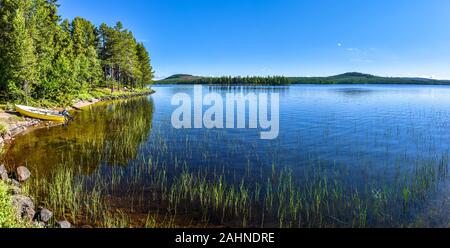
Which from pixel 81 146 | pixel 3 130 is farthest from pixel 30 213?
pixel 3 130

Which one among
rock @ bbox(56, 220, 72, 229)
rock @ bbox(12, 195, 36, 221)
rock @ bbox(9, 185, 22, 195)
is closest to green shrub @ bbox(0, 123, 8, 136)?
rock @ bbox(9, 185, 22, 195)

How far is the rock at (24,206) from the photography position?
→ 10734mm

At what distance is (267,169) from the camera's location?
59.3ft

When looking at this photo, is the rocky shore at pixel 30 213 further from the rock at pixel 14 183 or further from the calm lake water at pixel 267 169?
the calm lake water at pixel 267 169

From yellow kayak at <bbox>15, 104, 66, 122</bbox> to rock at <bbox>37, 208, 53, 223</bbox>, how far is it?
2627cm

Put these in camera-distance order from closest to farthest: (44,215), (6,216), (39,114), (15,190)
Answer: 1. (6,216)
2. (44,215)
3. (15,190)
4. (39,114)

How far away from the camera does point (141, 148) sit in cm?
2295

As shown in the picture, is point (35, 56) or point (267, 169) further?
point (35, 56)

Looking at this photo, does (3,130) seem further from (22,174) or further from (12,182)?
(12,182)

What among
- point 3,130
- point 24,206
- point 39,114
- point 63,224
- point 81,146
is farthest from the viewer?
point 39,114

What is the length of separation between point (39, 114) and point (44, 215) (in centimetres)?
2684

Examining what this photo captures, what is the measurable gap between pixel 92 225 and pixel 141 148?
39.2 ft
